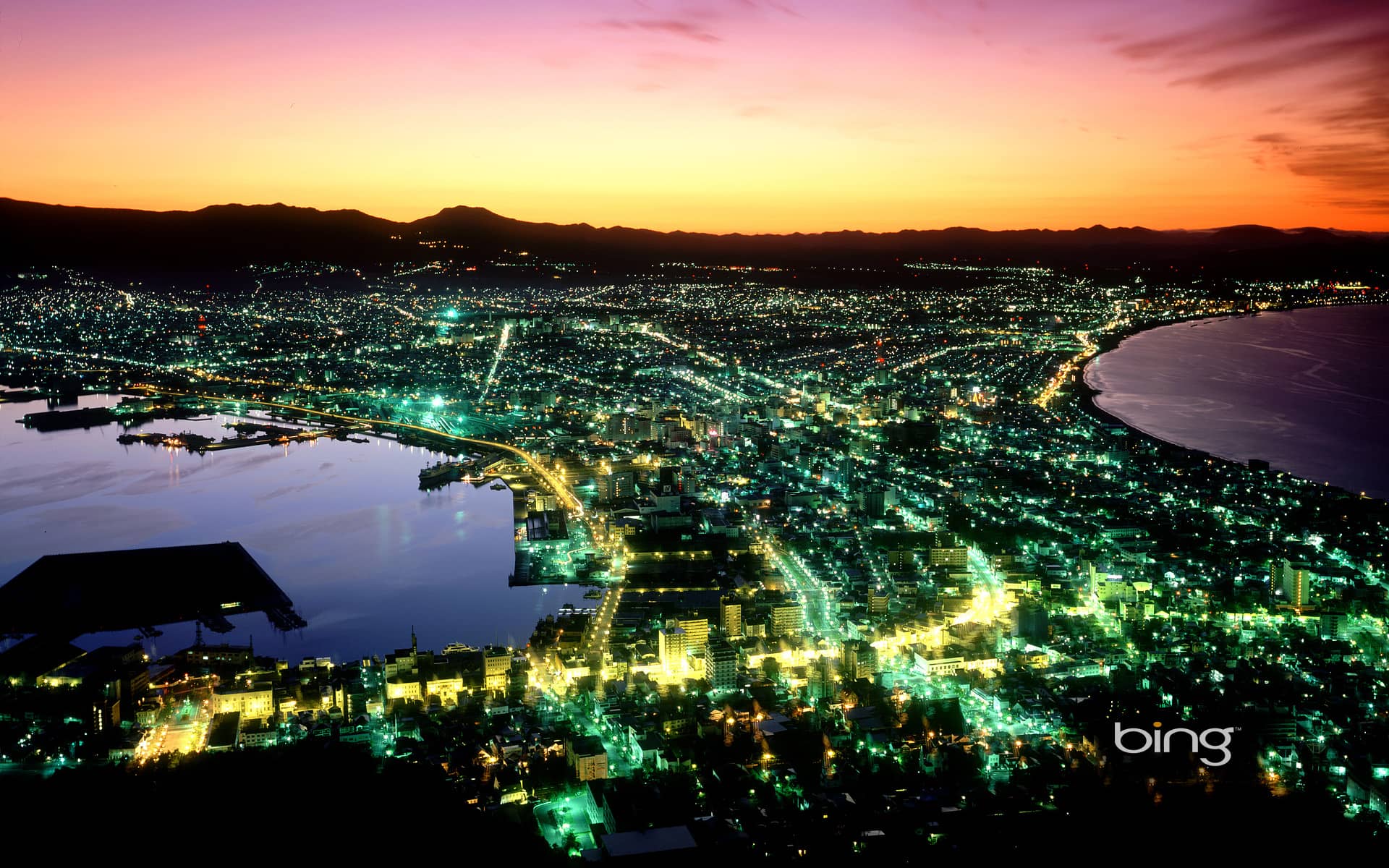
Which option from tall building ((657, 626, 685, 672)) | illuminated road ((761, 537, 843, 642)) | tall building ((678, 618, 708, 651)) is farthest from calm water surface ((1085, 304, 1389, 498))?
tall building ((657, 626, 685, 672))

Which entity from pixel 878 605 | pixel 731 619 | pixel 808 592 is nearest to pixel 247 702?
pixel 731 619

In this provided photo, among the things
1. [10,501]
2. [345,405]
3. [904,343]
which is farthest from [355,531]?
[904,343]

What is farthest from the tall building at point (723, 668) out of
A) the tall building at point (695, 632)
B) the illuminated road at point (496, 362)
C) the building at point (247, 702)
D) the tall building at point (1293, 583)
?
the illuminated road at point (496, 362)

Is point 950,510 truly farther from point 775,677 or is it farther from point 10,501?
point 10,501

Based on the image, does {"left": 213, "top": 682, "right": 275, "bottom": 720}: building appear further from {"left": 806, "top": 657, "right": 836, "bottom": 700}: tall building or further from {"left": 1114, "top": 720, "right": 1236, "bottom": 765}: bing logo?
{"left": 1114, "top": 720, "right": 1236, "bottom": 765}: bing logo

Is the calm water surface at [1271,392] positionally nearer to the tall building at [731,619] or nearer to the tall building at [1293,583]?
the tall building at [1293,583]
